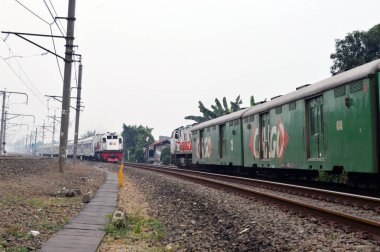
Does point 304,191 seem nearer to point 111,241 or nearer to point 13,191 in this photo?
point 111,241

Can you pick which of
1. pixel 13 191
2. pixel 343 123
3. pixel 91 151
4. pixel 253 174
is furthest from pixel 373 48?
pixel 91 151

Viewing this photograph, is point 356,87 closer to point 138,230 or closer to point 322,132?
point 322,132

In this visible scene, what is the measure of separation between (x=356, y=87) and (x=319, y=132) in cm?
249

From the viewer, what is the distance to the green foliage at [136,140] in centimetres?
6790

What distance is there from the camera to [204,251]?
589cm

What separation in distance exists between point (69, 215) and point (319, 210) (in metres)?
5.05

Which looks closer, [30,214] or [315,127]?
[30,214]

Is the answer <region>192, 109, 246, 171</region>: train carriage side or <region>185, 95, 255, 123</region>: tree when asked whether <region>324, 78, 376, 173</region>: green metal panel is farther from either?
<region>185, 95, 255, 123</region>: tree

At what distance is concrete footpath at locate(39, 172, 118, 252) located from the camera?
572 centimetres

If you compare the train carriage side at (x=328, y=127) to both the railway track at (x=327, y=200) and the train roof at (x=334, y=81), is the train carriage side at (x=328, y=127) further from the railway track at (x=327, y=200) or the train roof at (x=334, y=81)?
the railway track at (x=327, y=200)

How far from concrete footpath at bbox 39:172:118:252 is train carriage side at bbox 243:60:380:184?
20.3 feet

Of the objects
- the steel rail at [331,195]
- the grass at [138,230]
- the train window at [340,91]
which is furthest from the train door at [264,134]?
the grass at [138,230]

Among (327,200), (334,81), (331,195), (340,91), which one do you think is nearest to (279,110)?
(334,81)

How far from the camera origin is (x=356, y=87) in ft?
34.2
